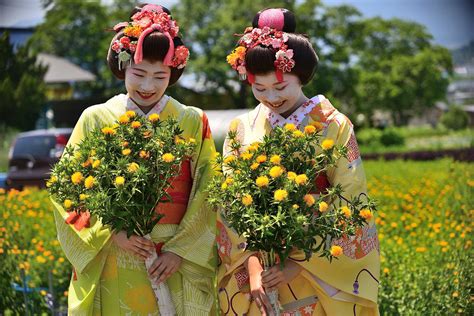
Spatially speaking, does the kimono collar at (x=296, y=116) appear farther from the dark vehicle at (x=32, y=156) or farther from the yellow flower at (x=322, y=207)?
the dark vehicle at (x=32, y=156)

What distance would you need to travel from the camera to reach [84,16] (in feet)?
86.8

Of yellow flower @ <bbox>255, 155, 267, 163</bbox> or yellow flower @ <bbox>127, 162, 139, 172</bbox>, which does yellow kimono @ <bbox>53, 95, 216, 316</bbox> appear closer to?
yellow flower @ <bbox>127, 162, 139, 172</bbox>

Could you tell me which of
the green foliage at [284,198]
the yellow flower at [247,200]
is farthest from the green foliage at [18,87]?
the yellow flower at [247,200]

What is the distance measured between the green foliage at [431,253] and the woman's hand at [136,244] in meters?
1.74

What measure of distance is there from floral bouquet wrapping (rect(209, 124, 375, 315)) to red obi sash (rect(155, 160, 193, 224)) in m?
0.44

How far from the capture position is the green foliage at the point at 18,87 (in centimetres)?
612

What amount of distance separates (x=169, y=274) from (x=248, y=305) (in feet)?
1.18

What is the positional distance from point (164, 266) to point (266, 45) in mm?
1019

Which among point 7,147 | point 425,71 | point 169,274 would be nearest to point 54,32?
point 7,147

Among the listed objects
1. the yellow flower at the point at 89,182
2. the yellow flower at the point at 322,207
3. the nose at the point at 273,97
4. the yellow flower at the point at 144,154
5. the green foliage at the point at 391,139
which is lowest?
the green foliage at the point at 391,139

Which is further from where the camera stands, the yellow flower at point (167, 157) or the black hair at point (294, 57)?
the black hair at point (294, 57)

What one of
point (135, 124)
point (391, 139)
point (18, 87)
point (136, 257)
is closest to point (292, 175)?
point (135, 124)

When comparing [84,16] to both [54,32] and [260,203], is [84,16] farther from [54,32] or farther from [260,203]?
[260,203]

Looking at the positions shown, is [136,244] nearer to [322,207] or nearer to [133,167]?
[133,167]
